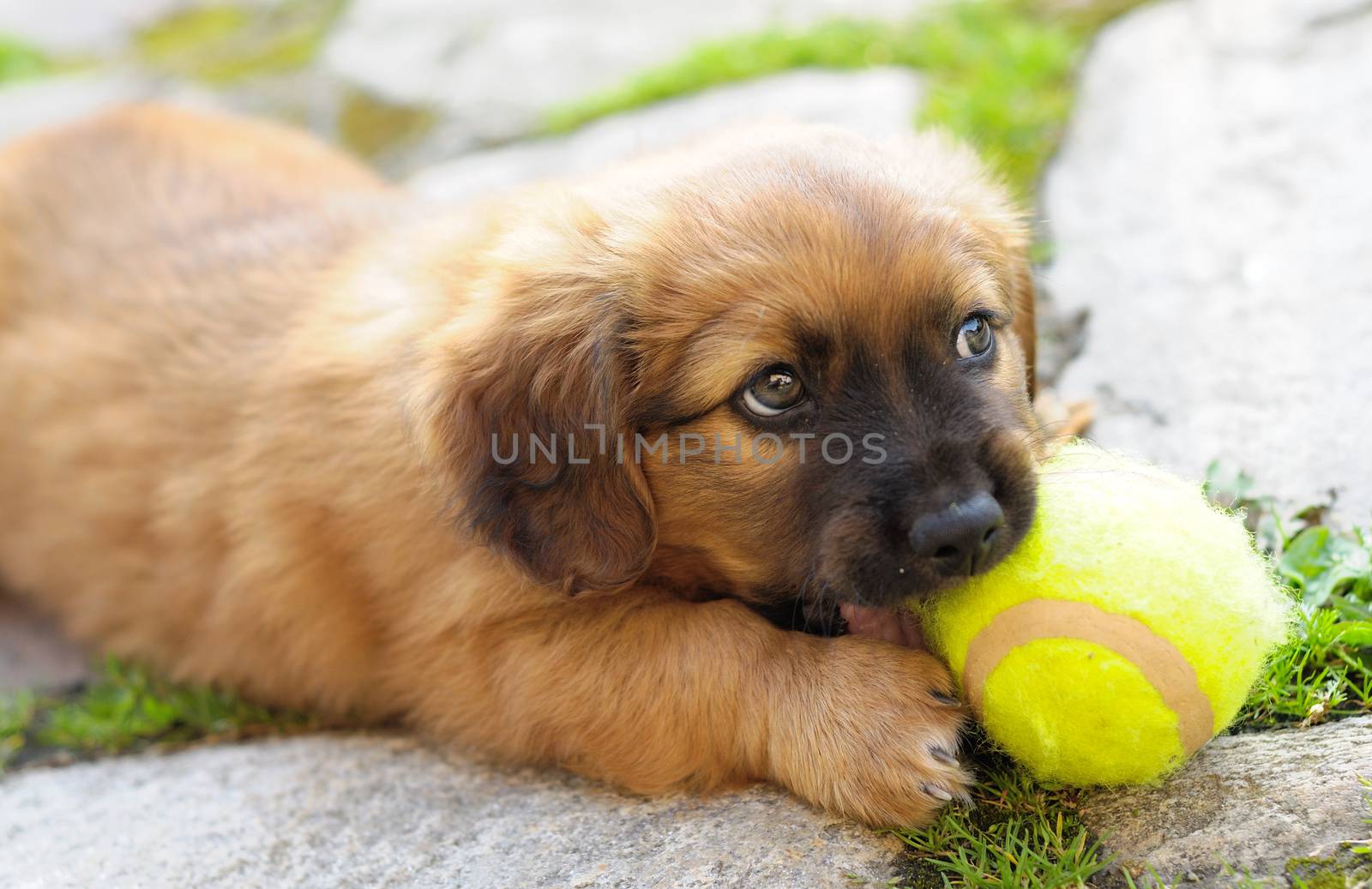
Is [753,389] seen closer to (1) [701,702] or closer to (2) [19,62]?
(1) [701,702]

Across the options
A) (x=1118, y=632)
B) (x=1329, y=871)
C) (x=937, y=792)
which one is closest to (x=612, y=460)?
(x=937, y=792)

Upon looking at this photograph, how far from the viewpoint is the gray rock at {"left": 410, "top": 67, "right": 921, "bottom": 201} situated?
213 inches

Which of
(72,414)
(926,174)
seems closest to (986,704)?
(926,174)

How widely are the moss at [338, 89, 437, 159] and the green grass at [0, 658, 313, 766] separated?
3706mm

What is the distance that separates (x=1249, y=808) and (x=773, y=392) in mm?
1221

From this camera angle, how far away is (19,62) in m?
9.33

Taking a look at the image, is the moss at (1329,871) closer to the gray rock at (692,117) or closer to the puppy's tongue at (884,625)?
the puppy's tongue at (884,625)

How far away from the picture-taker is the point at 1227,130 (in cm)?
452

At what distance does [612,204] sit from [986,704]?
148cm

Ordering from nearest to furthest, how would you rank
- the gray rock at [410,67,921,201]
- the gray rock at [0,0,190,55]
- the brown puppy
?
the brown puppy
the gray rock at [410,67,921,201]
the gray rock at [0,0,190,55]

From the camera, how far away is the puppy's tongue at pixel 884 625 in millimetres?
2729

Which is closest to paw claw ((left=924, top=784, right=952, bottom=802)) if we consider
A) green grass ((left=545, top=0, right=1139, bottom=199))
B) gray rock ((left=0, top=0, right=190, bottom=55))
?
green grass ((left=545, top=0, right=1139, bottom=199))

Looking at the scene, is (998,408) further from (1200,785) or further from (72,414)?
(72,414)

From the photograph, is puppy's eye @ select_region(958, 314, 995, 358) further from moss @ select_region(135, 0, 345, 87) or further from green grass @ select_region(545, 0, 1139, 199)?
moss @ select_region(135, 0, 345, 87)
